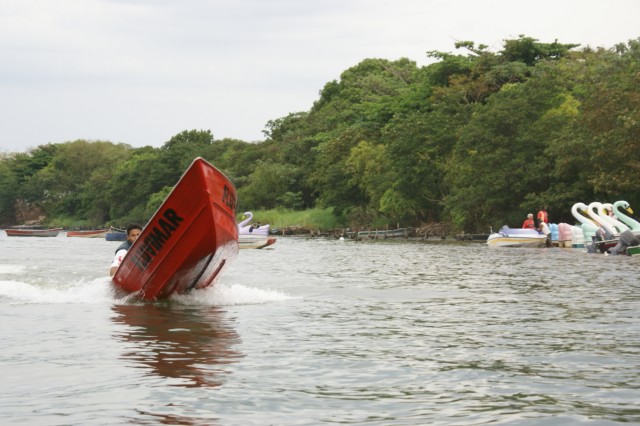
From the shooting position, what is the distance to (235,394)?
7684 millimetres

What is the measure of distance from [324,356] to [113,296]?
7396 millimetres

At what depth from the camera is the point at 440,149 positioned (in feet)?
202

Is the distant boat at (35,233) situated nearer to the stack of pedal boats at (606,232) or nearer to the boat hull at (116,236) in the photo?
the boat hull at (116,236)

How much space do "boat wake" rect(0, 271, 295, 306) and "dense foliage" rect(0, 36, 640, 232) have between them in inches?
1082

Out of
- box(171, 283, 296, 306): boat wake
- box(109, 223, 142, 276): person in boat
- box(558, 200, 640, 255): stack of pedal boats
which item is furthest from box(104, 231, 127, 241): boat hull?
box(109, 223, 142, 276): person in boat

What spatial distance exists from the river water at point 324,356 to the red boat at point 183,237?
0.59 metres

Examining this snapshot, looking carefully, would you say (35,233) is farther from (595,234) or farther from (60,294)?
(60,294)

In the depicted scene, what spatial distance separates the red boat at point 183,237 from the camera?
14792 mm

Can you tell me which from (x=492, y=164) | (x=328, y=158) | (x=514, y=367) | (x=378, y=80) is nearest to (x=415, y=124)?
(x=492, y=164)

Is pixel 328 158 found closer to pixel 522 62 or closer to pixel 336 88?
pixel 522 62

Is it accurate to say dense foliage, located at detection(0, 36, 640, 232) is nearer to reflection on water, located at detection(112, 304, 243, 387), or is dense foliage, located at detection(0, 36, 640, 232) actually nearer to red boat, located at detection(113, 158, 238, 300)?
red boat, located at detection(113, 158, 238, 300)

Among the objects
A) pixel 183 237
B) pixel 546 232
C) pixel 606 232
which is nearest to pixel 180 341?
pixel 183 237

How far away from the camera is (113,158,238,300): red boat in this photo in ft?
48.5

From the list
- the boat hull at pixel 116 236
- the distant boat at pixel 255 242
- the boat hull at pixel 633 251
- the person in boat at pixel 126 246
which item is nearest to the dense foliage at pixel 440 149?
the boat hull at pixel 633 251
